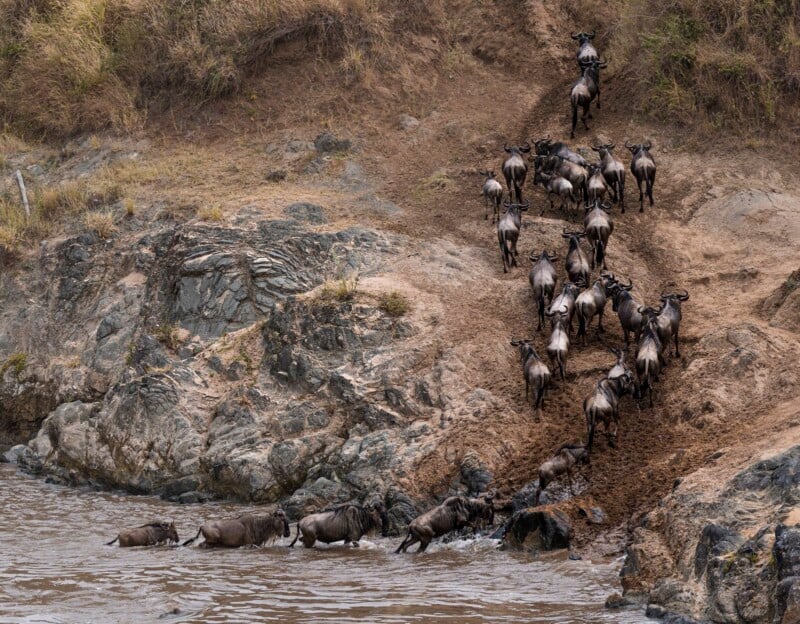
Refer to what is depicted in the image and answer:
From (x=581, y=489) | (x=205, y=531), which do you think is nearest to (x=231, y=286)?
(x=205, y=531)

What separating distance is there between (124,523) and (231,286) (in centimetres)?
443

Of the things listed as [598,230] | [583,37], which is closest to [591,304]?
[598,230]

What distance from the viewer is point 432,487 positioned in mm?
12469

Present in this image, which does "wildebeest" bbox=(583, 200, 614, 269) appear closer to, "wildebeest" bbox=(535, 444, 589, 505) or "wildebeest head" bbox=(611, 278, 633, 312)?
"wildebeest head" bbox=(611, 278, 633, 312)

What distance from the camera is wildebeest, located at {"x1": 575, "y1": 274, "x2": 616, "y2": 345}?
1421cm

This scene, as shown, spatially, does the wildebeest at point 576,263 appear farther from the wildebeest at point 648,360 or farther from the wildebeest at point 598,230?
the wildebeest at point 648,360

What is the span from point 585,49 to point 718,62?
2.65m

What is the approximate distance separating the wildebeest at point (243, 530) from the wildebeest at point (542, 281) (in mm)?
4681

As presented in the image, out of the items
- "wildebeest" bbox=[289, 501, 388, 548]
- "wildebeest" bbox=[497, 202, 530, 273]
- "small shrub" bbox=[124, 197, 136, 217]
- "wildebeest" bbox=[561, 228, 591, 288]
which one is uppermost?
"small shrub" bbox=[124, 197, 136, 217]

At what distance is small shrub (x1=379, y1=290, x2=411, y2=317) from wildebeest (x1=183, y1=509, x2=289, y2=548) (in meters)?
3.73

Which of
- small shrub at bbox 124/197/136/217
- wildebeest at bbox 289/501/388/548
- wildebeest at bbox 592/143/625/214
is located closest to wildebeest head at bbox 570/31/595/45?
wildebeest at bbox 592/143/625/214

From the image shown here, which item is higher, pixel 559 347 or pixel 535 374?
pixel 559 347

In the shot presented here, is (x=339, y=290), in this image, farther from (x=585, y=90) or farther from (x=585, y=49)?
(x=585, y=49)

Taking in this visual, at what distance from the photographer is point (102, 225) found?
725 inches
